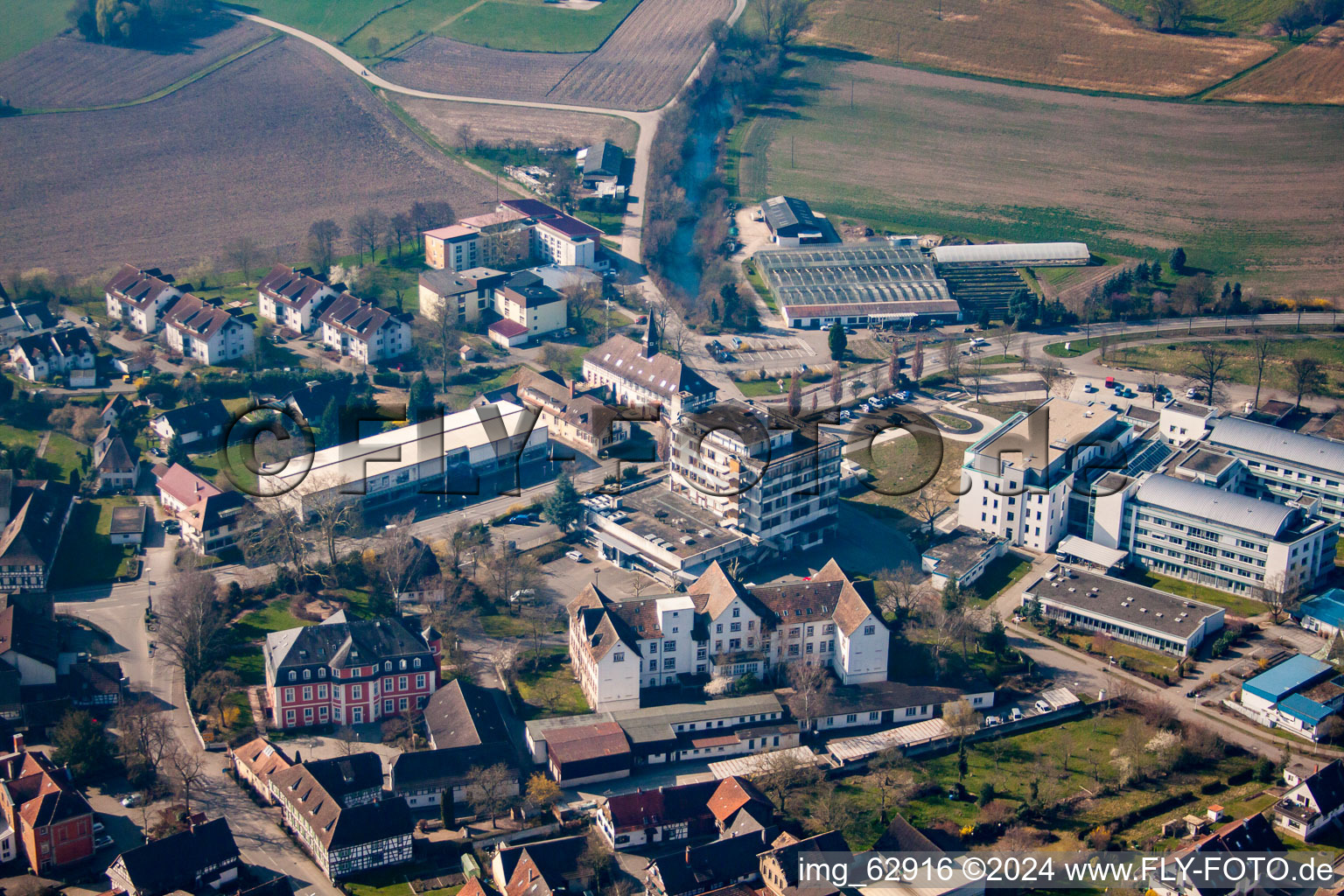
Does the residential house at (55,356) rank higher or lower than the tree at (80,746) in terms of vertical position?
higher

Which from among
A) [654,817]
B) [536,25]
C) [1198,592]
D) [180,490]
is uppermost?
[536,25]

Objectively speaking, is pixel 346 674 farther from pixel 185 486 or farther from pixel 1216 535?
pixel 1216 535

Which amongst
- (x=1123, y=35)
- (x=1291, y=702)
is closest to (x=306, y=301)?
(x=1291, y=702)

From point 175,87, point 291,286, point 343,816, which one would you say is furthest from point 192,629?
point 175,87

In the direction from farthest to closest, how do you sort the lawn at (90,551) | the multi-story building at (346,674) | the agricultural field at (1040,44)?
1. the agricultural field at (1040,44)
2. the lawn at (90,551)
3. the multi-story building at (346,674)

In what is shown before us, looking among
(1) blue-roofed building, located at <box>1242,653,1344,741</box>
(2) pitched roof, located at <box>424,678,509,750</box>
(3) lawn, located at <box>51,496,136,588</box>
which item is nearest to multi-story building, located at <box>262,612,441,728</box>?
(2) pitched roof, located at <box>424,678,509,750</box>

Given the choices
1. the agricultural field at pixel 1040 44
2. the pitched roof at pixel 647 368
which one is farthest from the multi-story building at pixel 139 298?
the agricultural field at pixel 1040 44

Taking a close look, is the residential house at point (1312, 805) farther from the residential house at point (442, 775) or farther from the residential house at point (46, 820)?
the residential house at point (46, 820)
